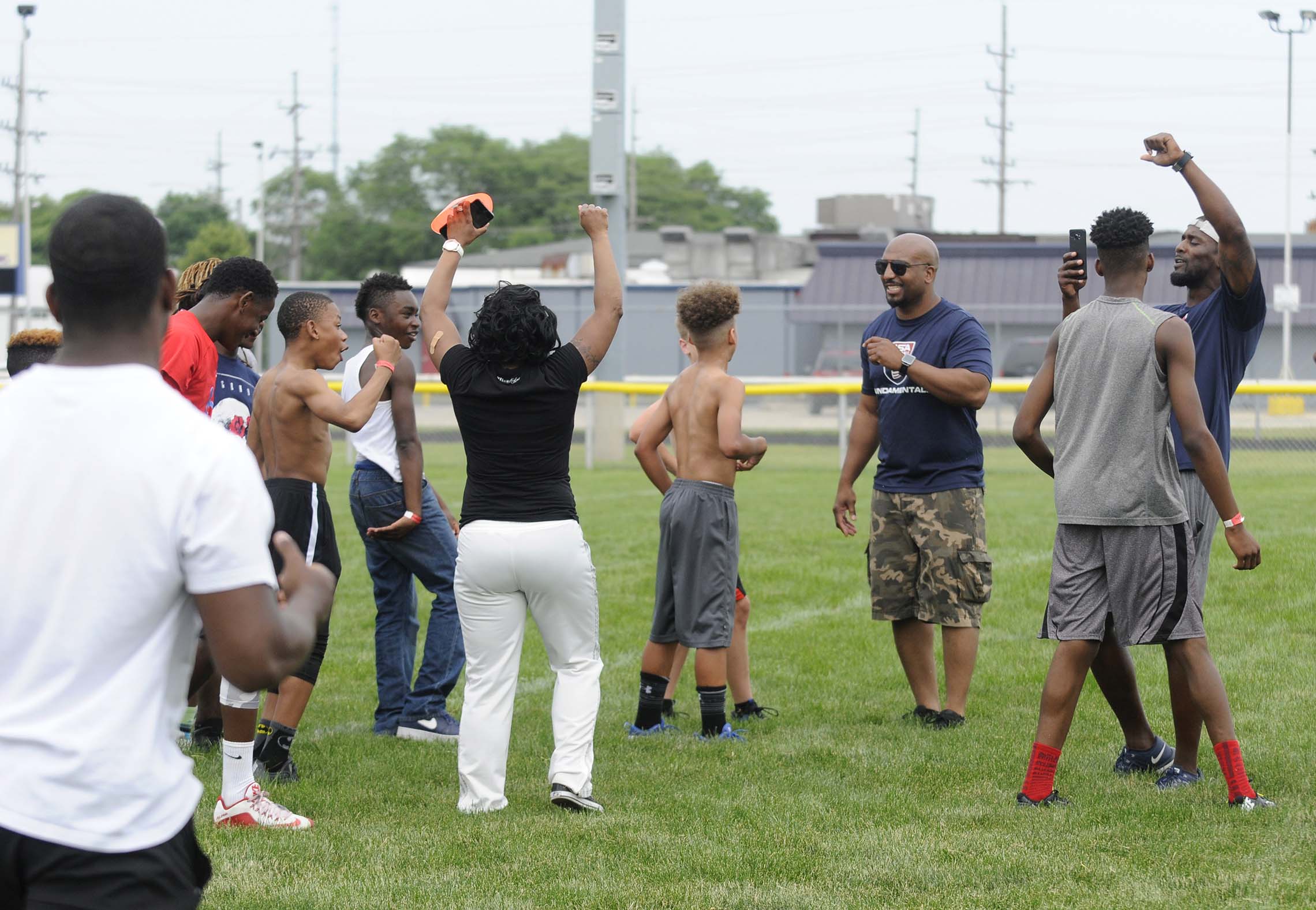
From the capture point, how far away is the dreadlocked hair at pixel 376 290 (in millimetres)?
6859

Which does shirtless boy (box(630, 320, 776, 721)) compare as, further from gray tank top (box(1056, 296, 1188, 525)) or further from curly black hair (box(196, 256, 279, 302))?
gray tank top (box(1056, 296, 1188, 525))

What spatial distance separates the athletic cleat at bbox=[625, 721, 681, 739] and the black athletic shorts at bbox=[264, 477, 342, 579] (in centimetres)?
196

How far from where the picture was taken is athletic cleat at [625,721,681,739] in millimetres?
6910

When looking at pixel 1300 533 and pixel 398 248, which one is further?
pixel 398 248

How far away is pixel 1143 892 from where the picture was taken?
4.46 meters

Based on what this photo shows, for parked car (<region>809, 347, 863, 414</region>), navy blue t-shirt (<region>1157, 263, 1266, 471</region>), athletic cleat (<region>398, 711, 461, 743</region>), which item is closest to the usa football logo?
navy blue t-shirt (<region>1157, 263, 1266, 471</region>)

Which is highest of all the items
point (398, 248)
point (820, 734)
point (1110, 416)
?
point (398, 248)

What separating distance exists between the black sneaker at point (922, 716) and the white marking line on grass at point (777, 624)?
Answer: 2013 millimetres

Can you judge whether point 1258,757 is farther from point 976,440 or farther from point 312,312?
point 312,312

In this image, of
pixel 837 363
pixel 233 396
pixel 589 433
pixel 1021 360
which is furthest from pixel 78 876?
pixel 837 363

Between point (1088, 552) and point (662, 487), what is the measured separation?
94.5 inches

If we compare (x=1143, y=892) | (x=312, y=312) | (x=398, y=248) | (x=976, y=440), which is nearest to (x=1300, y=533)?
(x=976, y=440)

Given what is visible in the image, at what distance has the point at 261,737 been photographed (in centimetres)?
608

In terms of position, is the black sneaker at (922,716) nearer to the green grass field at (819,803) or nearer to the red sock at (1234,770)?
the green grass field at (819,803)
